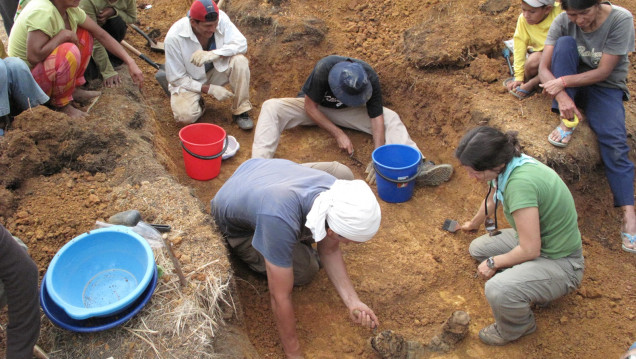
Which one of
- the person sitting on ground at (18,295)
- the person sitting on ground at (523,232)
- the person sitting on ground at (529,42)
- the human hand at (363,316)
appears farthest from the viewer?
the person sitting on ground at (529,42)

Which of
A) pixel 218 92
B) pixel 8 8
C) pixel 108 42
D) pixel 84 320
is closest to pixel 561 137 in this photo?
pixel 218 92

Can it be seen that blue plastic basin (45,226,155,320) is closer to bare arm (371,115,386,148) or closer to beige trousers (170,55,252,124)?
beige trousers (170,55,252,124)

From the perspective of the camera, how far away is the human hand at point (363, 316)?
276cm

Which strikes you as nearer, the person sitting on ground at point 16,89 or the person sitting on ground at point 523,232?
the person sitting on ground at point 523,232

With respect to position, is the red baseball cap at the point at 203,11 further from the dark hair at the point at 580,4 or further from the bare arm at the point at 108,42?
the dark hair at the point at 580,4

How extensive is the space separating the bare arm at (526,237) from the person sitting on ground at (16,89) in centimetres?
331

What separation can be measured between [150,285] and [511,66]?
148 inches

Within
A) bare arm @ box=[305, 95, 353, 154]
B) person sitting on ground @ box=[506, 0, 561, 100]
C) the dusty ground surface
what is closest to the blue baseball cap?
bare arm @ box=[305, 95, 353, 154]

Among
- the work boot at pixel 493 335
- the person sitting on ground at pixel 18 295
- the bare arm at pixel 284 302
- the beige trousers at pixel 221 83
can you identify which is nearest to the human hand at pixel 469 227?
the work boot at pixel 493 335

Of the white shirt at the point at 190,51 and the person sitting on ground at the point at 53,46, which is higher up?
the person sitting on ground at the point at 53,46

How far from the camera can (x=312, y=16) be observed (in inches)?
219

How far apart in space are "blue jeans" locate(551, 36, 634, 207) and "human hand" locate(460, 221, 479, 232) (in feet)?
3.59

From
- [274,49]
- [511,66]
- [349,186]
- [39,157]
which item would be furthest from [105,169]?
[511,66]

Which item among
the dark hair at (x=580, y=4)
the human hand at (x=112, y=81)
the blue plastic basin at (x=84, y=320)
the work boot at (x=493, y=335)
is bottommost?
the work boot at (x=493, y=335)
